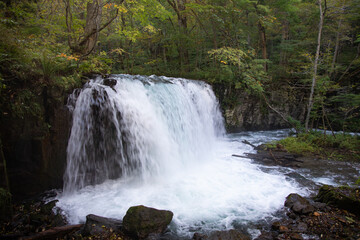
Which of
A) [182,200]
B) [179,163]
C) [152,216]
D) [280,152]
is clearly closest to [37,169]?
[152,216]

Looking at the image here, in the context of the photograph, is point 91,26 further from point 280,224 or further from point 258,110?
point 258,110

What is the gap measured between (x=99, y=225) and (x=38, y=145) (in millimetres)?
2524

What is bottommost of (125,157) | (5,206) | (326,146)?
(326,146)

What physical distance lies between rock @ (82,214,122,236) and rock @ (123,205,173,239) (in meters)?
0.26

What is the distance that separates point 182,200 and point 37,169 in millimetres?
3581

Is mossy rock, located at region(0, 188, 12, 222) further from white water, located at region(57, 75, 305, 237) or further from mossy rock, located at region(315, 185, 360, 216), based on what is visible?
mossy rock, located at region(315, 185, 360, 216)

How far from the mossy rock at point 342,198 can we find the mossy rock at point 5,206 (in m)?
6.49

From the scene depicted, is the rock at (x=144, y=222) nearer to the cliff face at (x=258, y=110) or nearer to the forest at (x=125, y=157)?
the forest at (x=125, y=157)

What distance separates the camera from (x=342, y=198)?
13.7 feet

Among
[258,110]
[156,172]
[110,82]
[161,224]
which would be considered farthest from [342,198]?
[258,110]

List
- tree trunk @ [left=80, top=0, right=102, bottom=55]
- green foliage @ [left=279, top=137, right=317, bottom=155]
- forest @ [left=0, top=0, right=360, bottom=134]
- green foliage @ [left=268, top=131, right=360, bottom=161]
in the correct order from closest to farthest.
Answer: forest @ [left=0, top=0, right=360, bottom=134]
tree trunk @ [left=80, top=0, right=102, bottom=55]
green foliage @ [left=268, top=131, right=360, bottom=161]
green foliage @ [left=279, top=137, right=317, bottom=155]

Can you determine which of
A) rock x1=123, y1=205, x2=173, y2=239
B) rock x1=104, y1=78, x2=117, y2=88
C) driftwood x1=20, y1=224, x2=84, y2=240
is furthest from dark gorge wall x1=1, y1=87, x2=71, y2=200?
rock x1=123, y1=205, x2=173, y2=239

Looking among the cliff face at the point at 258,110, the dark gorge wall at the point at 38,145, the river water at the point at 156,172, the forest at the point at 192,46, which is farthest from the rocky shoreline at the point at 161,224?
the cliff face at the point at 258,110

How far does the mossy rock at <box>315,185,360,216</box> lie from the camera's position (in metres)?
4.02
